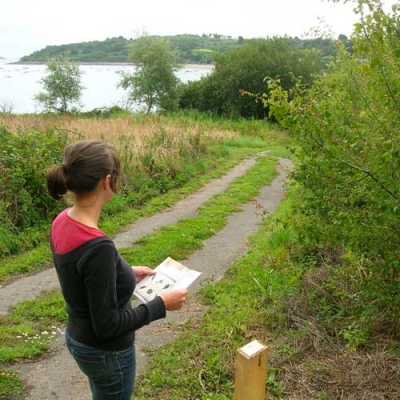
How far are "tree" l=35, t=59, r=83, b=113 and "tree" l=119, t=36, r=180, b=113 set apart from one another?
4.40 m

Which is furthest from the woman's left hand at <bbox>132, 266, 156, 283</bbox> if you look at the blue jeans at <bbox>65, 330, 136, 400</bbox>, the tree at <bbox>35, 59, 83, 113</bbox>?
the tree at <bbox>35, 59, 83, 113</bbox>

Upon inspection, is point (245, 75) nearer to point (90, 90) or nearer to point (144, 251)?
point (90, 90)

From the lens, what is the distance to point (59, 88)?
36875 mm

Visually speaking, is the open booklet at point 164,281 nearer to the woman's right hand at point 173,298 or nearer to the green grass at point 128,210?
the woman's right hand at point 173,298

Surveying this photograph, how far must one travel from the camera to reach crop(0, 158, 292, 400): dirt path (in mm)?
3836

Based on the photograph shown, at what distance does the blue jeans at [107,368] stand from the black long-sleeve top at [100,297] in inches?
1.5

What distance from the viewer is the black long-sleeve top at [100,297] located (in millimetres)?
1961

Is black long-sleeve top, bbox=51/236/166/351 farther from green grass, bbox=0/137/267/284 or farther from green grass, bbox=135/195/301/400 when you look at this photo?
green grass, bbox=0/137/267/284

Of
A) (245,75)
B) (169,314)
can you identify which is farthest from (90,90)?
(169,314)

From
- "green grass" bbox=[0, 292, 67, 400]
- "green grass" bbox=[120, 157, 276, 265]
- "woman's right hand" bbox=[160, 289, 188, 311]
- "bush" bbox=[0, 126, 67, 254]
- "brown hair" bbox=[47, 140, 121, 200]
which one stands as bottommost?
"green grass" bbox=[120, 157, 276, 265]

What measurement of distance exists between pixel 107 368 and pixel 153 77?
33.2 m

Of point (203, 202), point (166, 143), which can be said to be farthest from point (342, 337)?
point (166, 143)

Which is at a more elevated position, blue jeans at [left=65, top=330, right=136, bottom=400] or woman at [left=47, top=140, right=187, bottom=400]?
woman at [left=47, top=140, right=187, bottom=400]

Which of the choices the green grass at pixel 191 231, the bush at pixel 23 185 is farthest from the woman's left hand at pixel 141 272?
the bush at pixel 23 185
